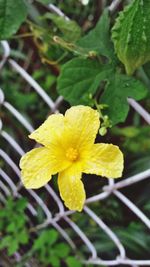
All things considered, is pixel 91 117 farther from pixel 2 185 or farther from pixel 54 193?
pixel 2 185

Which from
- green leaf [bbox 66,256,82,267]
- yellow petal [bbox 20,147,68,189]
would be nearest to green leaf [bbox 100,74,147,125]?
yellow petal [bbox 20,147,68,189]

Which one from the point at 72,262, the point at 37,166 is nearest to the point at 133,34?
the point at 37,166

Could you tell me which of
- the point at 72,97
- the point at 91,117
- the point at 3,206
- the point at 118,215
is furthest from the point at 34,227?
the point at 91,117

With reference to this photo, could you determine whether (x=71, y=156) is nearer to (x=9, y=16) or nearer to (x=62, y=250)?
(x=9, y=16)

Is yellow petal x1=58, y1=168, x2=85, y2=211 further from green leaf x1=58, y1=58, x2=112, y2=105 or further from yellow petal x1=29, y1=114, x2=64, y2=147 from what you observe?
green leaf x1=58, y1=58, x2=112, y2=105

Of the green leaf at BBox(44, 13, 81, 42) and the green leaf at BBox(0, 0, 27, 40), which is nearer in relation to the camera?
the green leaf at BBox(0, 0, 27, 40)
